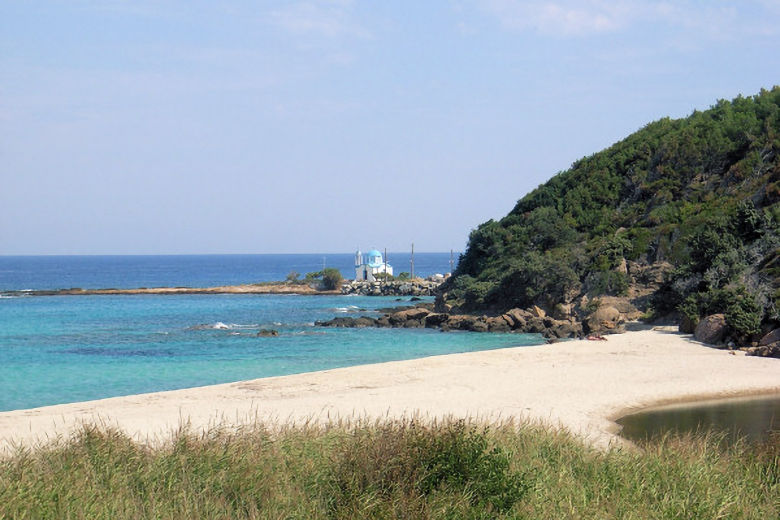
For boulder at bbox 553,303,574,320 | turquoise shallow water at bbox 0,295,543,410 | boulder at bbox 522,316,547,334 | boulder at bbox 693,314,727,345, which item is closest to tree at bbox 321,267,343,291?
turquoise shallow water at bbox 0,295,543,410

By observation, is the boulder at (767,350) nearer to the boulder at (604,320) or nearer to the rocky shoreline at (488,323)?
the boulder at (604,320)

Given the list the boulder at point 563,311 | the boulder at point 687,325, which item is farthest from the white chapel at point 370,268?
the boulder at point 687,325

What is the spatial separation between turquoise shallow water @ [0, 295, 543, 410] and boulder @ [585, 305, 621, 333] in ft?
8.05

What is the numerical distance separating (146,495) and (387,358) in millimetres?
21528

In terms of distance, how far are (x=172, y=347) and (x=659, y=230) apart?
1029 inches

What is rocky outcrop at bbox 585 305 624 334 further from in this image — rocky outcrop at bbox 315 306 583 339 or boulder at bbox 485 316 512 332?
boulder at bbox 485 316 512 332

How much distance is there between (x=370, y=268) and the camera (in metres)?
91.1

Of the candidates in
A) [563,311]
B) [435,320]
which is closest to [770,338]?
[563,311]

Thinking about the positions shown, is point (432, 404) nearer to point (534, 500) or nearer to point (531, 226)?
point (534, 500)

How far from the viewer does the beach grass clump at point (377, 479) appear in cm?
759

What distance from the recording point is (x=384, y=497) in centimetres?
772

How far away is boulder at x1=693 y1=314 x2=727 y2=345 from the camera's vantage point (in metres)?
26.8

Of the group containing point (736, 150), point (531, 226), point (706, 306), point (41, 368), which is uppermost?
point (736, 150)

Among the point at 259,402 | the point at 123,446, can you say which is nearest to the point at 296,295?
the point at 259,402
